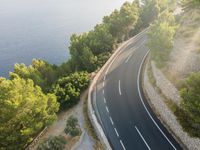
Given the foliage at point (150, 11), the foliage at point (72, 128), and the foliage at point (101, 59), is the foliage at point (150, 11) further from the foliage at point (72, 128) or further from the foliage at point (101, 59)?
the foliage at point (72, 128)

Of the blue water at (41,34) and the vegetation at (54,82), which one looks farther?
the blue water at (41,34)

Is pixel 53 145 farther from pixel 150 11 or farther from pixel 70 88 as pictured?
pixel 150 11

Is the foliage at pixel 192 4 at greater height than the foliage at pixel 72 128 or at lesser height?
greater

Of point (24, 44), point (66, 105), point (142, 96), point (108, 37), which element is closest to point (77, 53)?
point (108, 37)

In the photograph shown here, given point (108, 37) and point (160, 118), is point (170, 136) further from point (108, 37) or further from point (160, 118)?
point (108, 37)

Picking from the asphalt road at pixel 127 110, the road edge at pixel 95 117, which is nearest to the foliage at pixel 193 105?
the asphalt road at pixel 127 110

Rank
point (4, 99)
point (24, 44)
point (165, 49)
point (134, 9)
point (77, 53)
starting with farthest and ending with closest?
point (24, 44) → point (134, 9) → point (77, 53) → point (165, 49) → point (4, 99)
